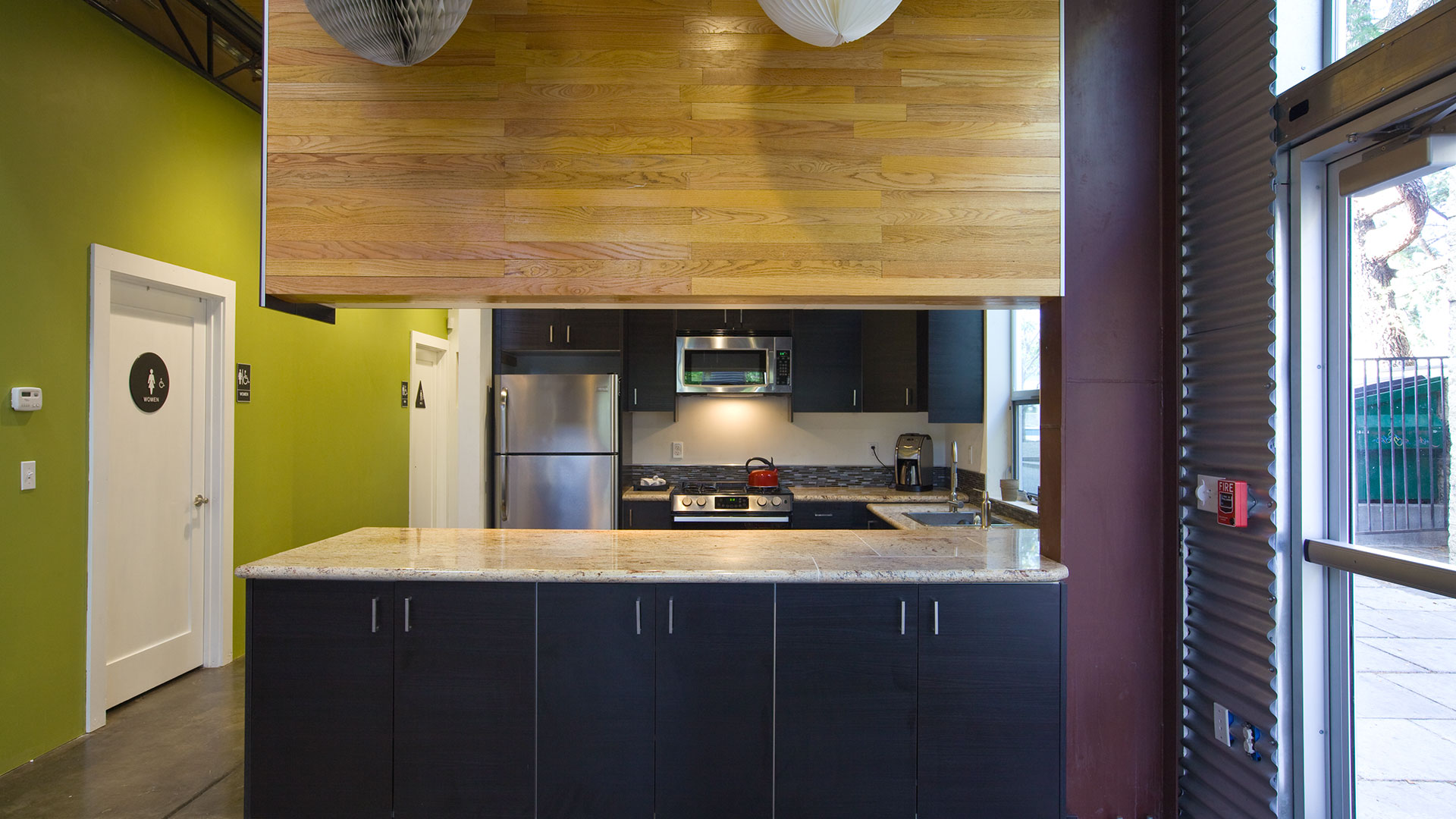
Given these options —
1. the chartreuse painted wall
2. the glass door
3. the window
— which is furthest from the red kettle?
the glass door

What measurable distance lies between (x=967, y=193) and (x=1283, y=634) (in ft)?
5.03

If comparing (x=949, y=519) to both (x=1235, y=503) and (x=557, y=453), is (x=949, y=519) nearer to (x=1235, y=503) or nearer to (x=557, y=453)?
(x=1235, y=503)

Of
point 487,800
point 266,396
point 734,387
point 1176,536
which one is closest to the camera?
point 487,800

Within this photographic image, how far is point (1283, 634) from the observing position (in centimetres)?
198

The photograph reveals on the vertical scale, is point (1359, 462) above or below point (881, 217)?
below

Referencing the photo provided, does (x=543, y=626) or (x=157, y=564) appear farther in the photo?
(x=157, y=564)

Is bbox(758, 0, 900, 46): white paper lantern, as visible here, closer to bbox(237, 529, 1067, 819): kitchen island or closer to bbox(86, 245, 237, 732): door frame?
bbox(237, 529, 1067, 819): kitchen island

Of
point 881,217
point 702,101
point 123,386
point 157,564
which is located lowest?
point 157,564

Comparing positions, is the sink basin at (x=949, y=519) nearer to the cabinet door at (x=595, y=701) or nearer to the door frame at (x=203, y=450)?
the cabinet door at (x=595, y=701)

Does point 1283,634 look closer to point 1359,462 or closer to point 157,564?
point 1359,462

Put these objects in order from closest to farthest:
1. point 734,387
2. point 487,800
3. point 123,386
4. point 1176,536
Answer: point 487,800, point 1176,536, point 123,386, point 734,387

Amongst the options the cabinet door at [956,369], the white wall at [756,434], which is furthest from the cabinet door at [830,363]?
the cabinet door at [956,369]

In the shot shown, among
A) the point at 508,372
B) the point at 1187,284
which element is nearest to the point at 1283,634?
the point at 1187,284

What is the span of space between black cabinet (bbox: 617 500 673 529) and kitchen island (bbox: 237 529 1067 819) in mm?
2515
